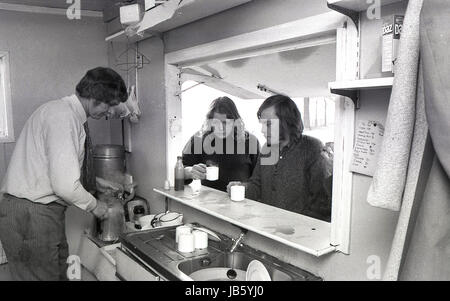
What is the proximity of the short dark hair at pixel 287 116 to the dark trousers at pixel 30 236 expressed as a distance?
50.1 inches

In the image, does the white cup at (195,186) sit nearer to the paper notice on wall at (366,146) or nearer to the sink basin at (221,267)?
the sink basin at (221,267)

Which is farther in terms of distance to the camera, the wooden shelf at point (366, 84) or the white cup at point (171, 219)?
the white cup at point (171, 219)

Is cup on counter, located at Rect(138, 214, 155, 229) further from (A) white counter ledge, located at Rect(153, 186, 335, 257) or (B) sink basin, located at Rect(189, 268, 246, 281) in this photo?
(B) sink basin, located at Rect(189, 268, 246, 281)

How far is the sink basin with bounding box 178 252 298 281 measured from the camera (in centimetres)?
157

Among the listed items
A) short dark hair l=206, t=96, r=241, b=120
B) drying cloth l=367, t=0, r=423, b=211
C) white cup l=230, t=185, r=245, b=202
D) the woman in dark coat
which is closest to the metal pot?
the woman in dark coat

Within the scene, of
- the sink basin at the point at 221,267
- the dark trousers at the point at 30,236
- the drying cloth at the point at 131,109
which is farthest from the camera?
the drying cloth at the point at 131,109

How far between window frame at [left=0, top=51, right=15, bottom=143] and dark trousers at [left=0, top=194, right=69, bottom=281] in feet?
3.41

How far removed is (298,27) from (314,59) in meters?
0.78

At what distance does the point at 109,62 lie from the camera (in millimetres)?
3068

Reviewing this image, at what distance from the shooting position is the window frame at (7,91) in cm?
275

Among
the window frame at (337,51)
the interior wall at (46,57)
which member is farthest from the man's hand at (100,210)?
the window frame at (337,51)

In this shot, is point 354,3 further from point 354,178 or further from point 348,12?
point 354,178

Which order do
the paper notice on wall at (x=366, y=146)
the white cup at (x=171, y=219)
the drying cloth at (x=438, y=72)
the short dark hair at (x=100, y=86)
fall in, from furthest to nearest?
the white cup at (x=171, y=219), the short dark hair at (x=100, y=86), the paper notice on wall at (x=366, y=146), the drying cloth at (x=438, y=72)

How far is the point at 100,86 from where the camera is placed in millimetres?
1999
